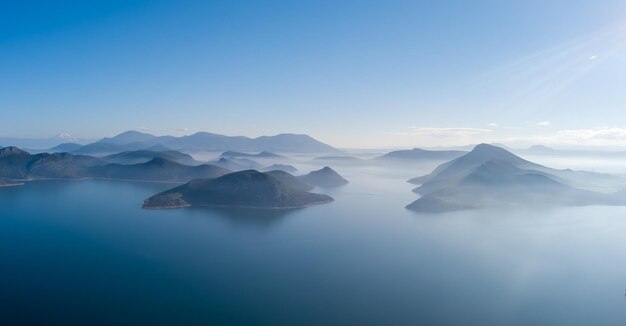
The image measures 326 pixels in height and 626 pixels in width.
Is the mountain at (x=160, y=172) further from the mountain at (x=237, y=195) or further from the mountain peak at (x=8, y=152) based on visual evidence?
the mountain at (x=237, y=195)

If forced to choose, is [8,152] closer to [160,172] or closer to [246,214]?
[160,172]

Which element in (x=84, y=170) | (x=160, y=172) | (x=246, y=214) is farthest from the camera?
(x=84, y=170)

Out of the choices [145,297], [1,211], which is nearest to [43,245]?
[145,297]

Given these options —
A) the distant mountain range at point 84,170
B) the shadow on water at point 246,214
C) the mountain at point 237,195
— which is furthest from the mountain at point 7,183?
the shadow on water at point 246,214

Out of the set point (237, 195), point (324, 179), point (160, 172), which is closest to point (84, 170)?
point (160, 172)

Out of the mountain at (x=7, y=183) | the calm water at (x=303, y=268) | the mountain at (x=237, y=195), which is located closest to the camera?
the calm water at (x=303, y=268)

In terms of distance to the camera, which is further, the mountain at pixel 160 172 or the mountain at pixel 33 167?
the mountain at pixel 160 172

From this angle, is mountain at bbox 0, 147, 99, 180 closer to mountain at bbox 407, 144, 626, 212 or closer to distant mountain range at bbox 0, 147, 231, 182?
distant mountain range at bbox 0, 147, 231, 182
